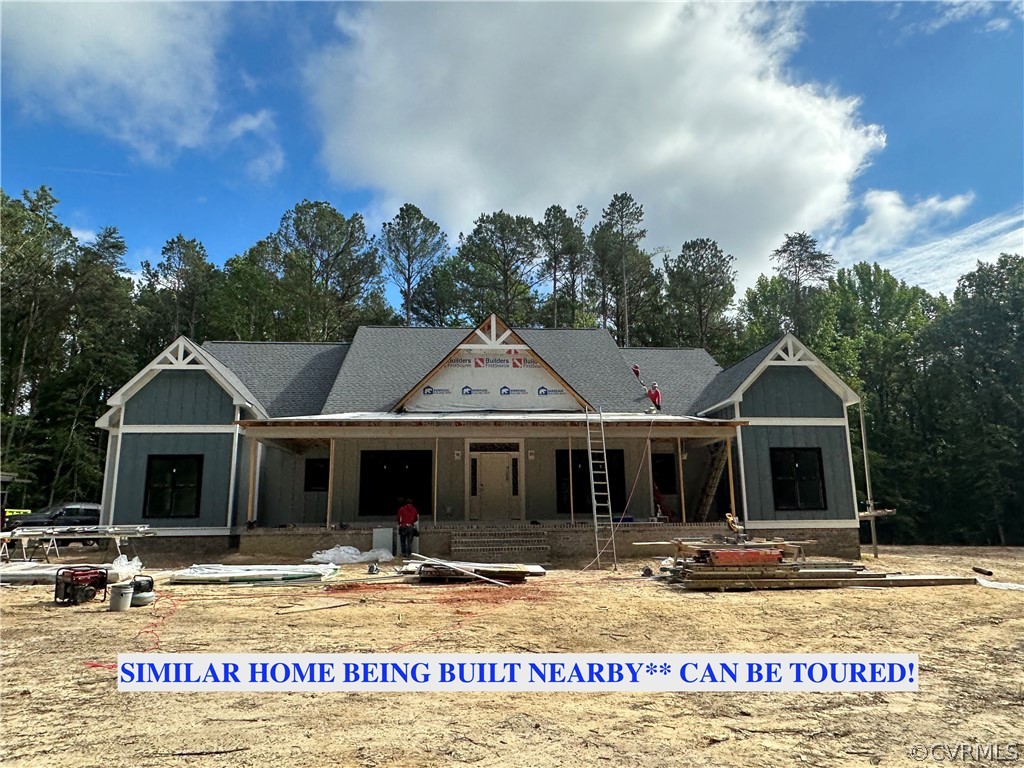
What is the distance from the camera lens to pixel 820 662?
6.05m

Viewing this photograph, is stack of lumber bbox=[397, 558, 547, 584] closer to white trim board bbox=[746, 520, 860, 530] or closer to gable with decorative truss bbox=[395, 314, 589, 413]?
gable with decorative truss bbox=[395, 314, 589, 413]

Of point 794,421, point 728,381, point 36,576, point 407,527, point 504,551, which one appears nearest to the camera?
point 36,576

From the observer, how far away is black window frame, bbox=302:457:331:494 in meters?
18.7

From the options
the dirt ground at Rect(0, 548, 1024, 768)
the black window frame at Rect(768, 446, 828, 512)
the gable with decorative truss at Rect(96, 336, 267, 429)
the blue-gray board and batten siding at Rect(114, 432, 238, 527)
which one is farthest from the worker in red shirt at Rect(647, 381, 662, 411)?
the blue-gray board and batten siding at Rect(114, 432, 238, 527)

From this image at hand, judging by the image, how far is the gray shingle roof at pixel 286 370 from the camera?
→ 765 inches

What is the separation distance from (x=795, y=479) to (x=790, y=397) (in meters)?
2.28

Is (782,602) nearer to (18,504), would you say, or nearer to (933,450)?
(933,450)

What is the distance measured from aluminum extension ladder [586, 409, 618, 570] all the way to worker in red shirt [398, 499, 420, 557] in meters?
4.15

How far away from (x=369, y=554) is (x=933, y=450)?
29.2 metres

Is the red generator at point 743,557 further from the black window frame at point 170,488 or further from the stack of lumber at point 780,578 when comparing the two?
the black window frame at point 170,488

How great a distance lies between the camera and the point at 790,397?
1794 cm

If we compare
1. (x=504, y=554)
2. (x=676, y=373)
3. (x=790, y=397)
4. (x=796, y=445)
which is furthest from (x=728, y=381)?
(x=504, y=554)

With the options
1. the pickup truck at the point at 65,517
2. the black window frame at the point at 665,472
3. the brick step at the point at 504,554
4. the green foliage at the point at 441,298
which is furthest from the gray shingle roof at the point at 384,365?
the green foliage at the point at 441,298

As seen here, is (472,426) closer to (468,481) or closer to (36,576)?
(468,481)
